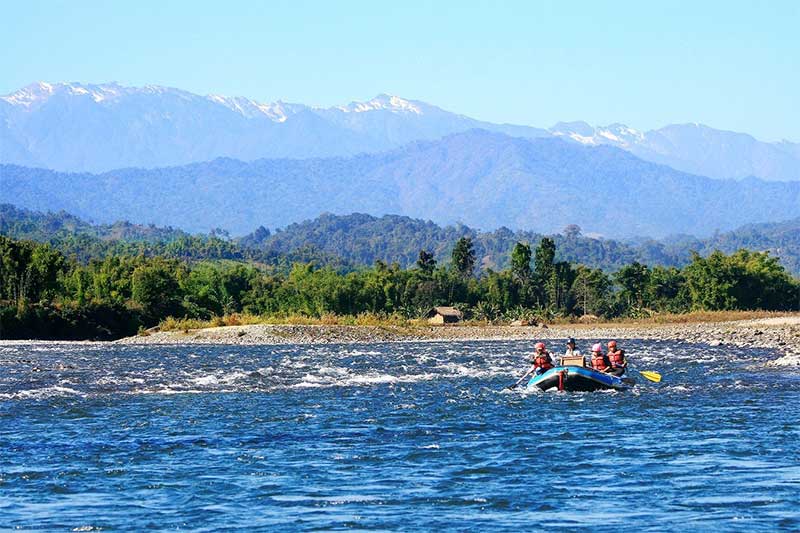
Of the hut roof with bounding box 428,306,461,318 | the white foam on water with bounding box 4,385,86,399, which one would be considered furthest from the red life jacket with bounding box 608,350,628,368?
the hut roof with bounding box 428,306,461,318

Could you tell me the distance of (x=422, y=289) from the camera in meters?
156

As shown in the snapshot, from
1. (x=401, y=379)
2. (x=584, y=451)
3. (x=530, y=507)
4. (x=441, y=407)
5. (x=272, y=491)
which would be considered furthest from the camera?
(x=401, y=379)

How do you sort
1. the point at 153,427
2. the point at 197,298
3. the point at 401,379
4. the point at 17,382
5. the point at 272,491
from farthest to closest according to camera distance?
the point at 197,298 < the point at 401,379 < the point at 17,382 < the point at 153,427 < the point at 272,491

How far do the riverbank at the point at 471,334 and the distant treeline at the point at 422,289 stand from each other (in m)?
17.3

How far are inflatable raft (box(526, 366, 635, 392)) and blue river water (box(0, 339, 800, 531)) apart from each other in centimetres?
73

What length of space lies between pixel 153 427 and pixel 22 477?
8.91 m

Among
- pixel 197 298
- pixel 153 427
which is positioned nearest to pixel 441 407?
pixel 153 427

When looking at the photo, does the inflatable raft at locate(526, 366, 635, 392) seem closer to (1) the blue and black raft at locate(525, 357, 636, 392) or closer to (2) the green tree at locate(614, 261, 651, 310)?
(1) the blue and black raft at locate(525, 357, 636, 392)

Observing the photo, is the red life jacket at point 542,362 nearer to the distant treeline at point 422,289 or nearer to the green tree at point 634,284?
the distant treeline at point 422,289

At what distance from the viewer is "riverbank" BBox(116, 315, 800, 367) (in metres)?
97.1

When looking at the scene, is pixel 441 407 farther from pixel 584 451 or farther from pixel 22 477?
pixel 22 477

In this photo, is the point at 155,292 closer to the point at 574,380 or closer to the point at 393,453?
the point at 574,380

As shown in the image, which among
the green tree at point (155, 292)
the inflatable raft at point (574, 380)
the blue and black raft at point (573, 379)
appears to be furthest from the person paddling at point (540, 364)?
the green tree at point (155, 292)

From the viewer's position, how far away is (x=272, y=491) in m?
27.3
